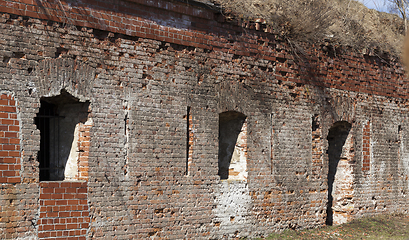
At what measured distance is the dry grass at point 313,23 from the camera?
9.02 meters

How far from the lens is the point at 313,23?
953cm

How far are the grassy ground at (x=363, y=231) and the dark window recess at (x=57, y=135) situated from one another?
13.7 ft

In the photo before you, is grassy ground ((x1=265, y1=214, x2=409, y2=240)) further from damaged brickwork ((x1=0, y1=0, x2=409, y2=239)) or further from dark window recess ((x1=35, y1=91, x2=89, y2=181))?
dark window recess ((x1=35, y1=91, x2=89, y2=181))

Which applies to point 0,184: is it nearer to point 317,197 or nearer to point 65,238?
point 65,238

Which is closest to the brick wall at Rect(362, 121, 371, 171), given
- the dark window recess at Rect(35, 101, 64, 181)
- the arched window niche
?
the arched window niche

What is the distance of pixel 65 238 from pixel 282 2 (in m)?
6.69

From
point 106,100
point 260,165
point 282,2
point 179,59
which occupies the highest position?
point 282,2

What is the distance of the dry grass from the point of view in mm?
9023

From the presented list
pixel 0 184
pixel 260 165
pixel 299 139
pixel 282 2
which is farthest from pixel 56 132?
pixel 282 2

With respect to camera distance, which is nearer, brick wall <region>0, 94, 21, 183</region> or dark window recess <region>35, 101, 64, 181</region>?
brick wall <region>0, 94, 21, 183</region>

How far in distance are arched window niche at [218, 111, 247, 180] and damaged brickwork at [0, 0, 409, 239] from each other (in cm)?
2

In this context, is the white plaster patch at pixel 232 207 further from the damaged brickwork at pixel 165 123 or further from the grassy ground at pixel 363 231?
the grassy ground at pixel 363 231

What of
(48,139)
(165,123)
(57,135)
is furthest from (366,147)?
(48,139)

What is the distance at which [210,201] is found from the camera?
786cm
